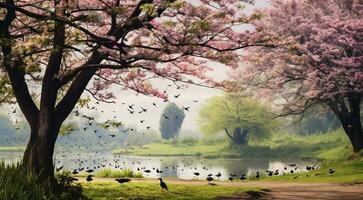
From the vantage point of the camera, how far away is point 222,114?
250 ft

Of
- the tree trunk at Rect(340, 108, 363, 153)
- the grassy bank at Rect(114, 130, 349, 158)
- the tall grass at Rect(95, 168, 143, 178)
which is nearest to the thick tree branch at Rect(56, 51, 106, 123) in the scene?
the tall grass at Rect(95, 168, 143, 178)

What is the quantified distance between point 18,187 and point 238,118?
2577 inches

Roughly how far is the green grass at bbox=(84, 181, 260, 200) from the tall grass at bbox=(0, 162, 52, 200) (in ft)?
10.2

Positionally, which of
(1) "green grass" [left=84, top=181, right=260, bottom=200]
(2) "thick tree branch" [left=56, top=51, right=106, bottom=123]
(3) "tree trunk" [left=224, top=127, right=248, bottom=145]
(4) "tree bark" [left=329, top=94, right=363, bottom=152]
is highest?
(3) "tree trunk" [left=224, top=127, right=248, bottom=145]

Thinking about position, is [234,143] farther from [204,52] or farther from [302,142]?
[204,52]

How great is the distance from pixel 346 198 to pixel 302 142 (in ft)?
195

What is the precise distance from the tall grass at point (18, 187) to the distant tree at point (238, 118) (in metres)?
59.5

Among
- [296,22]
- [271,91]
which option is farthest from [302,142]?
[296,22]

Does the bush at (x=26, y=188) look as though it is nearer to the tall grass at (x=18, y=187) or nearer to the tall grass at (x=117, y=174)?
the tall grass at (x=18, y=187)

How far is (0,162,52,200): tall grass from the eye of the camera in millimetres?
10458

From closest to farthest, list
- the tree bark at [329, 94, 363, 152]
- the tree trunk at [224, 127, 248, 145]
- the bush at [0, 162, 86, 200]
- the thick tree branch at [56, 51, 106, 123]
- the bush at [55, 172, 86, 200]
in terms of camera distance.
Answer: the bush at [0, 162, 86, 200], the bush at [55, 172, 86, 200], the thick tree branch at [56, 51, 106, 123], the tree bark at [329, 94, 363, 152], the tree trunk at [224, 127, 248, 145]

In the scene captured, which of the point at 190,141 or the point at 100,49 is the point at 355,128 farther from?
the point at 190,141

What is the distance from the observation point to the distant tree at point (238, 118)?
242ft

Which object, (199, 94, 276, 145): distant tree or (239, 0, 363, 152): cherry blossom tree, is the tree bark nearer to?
(239, 0, 363, 152): cherry blossom tree
